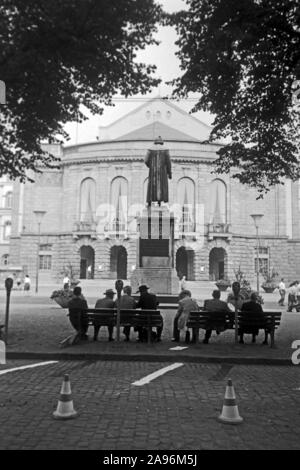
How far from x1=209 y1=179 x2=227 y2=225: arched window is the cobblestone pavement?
42.7 meters

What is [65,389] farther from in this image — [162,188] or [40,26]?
[162,188]

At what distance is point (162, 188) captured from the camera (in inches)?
803

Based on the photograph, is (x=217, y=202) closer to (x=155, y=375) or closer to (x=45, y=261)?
(x=45, y=261)

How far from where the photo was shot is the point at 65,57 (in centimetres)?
1072

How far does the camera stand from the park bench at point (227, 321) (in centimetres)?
1011

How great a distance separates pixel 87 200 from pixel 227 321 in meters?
42.2

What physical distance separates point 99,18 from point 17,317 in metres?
10.2

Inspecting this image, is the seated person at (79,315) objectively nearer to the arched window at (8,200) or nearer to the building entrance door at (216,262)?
the building entrance door at (216,262)

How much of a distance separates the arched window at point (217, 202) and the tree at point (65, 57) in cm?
3794

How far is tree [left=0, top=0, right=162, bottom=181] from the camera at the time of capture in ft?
32.8

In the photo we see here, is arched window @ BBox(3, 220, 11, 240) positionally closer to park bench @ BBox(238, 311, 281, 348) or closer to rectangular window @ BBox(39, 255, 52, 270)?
rectangular window @ BBox(39, 255, 52, 270)

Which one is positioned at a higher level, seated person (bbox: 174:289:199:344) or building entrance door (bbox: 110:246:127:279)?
building entrance door (bbox: 110:246:127:279)

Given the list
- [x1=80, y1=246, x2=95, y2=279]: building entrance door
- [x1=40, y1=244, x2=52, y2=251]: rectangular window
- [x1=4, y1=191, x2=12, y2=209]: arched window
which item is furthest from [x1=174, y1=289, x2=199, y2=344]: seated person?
[x1=4, y1=191, x2=12, y2=209]: arched window

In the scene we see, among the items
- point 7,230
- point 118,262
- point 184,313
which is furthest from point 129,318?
point 7,230
